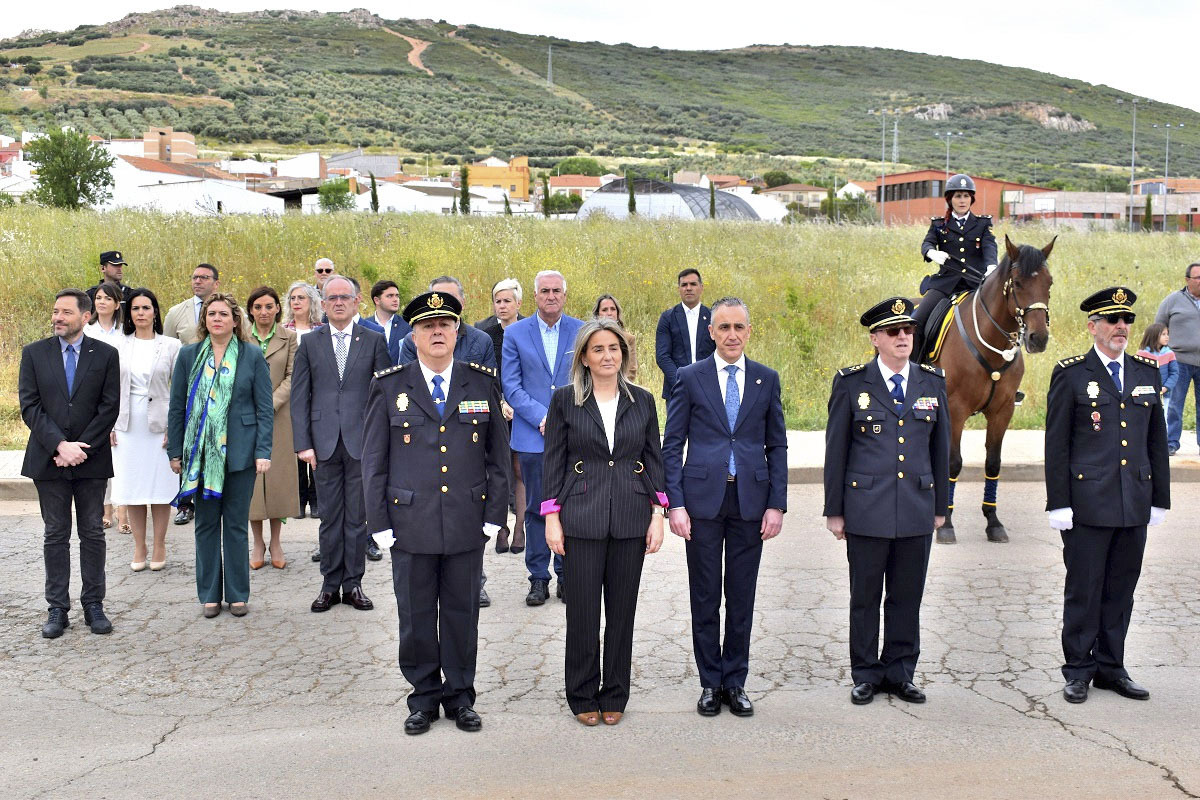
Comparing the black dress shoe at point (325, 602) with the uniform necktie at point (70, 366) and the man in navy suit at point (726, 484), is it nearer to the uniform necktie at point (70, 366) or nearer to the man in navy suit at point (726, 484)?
the uniform necktie at point (70, 366)

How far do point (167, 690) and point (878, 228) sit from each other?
25266mm

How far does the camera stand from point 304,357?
7.89 meters

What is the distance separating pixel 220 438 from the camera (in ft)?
24.8

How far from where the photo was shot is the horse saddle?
10695mm

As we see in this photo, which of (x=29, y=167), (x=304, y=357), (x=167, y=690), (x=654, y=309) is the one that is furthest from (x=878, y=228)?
(x=29, y=167)

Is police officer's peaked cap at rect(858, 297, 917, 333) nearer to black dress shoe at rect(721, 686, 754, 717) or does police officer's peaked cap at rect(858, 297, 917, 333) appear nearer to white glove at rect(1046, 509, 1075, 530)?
white glove at rect(1046, 509, 1075, 530)

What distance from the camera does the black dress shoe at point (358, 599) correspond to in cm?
769

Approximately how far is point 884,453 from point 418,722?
2729 mm

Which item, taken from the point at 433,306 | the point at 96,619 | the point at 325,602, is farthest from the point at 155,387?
the point at 433,306

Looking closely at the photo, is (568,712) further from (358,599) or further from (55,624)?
(55,624)

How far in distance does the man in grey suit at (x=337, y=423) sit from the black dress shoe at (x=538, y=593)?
1086mm

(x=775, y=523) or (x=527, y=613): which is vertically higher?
(x=775, y=523)

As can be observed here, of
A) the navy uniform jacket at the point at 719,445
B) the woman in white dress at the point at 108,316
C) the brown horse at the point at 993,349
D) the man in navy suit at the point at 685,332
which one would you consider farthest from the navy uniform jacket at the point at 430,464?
the man in navy suit at the point at 685,332

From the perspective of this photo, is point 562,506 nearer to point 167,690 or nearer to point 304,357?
point 167,690
